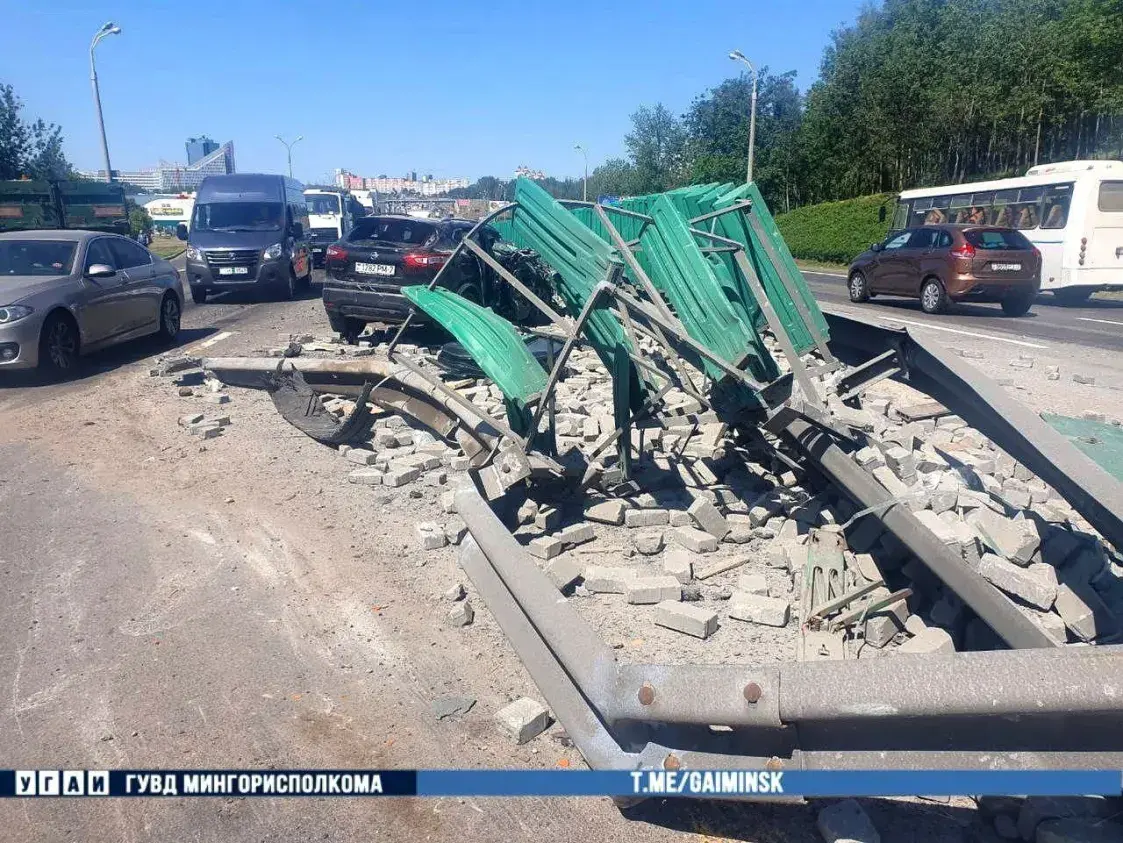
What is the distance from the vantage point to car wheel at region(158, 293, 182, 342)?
11.9 m

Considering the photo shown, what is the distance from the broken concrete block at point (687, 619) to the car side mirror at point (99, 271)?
879cm

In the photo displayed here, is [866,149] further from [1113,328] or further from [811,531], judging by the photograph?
[811,531]

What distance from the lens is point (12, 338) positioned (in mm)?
8789

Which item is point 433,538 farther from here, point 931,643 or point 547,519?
point 931,643

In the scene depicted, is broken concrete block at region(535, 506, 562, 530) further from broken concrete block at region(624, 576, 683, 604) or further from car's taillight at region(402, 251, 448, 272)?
car's taillight at region(402, 251, 448, 272)

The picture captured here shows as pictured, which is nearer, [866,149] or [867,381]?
[867,381]

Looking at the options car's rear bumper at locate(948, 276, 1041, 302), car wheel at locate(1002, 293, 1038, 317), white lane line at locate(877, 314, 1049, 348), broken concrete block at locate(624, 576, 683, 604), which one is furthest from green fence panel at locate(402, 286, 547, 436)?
car wheel at locate(1002, 293, 1038, 317)

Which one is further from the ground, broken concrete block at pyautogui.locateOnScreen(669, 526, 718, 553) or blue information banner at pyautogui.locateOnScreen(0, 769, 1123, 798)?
broken concrete block at pyautogui.locateOnScreen(669, 526, 718, 553)

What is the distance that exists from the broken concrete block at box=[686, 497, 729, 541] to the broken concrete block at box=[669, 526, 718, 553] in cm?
5

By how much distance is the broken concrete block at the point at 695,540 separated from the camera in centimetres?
469

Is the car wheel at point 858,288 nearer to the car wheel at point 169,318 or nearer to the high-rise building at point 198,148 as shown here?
the car wheel at point 169,318

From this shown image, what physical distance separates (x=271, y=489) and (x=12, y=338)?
4.87 m

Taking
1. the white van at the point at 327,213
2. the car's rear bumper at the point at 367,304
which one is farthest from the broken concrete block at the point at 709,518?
the white van at the point at 327,213

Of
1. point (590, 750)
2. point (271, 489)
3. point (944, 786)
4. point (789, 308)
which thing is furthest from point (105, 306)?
point (944, 786)
